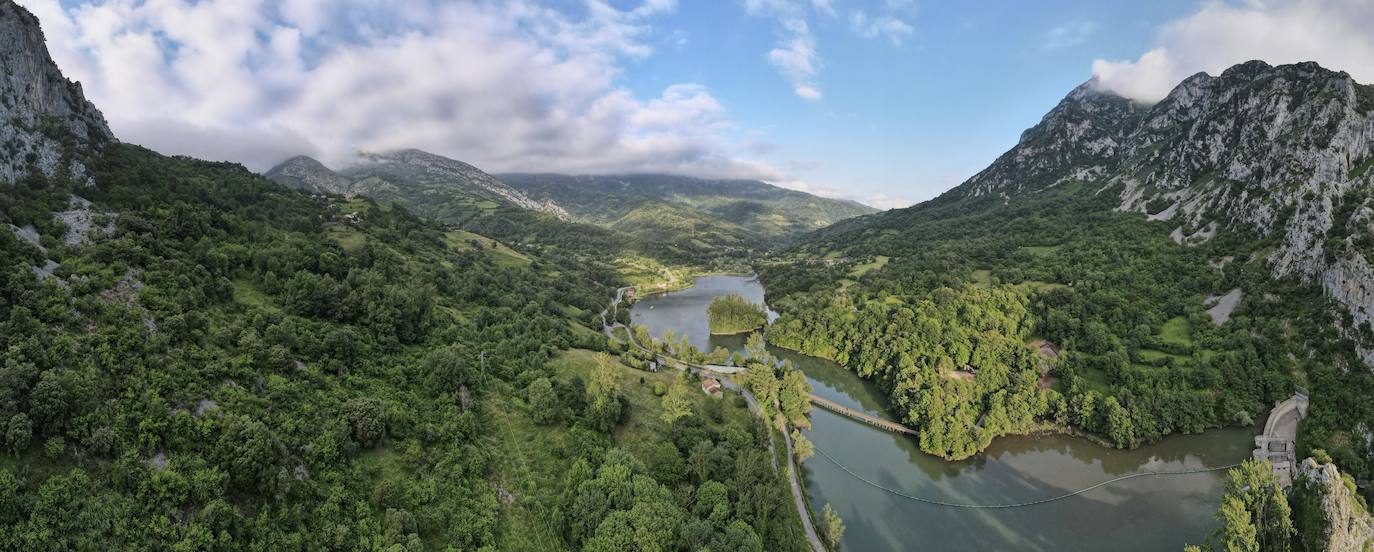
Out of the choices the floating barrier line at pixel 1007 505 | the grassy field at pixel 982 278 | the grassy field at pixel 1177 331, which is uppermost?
the grassy field at pixel 982 278

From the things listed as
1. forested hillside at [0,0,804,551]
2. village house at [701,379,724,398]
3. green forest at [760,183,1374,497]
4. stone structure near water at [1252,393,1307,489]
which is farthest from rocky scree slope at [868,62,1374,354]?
forested hillside at [0,0,804,551]

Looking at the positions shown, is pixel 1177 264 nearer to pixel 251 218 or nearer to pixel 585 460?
pixel 585 460

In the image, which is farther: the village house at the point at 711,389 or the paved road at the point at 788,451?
the village house at the point at 711,389

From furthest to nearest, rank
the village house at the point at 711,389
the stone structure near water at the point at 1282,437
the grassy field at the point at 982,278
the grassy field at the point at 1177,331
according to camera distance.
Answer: the grassy field at the point at 982,278 → the grassy field at the point at 1177,331 → the village house at the point at 711,389 → the stone structure near water at the point at 1282,437

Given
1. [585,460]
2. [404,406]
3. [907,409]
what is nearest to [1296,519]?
[907,409]

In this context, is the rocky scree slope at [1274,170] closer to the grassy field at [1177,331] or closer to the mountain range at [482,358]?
the mountain range at [482,358]

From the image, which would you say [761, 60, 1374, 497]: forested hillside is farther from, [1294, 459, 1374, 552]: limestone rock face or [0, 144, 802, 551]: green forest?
[0, 144, 802, 551]: green forest

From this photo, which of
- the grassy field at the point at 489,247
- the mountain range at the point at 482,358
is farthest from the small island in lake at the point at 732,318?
the grassy field at the point at 489,247
